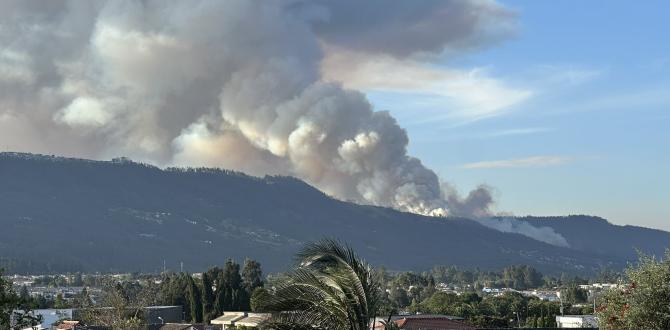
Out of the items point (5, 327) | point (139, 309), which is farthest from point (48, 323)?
point (5, 327)

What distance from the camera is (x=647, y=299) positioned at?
30.7 m

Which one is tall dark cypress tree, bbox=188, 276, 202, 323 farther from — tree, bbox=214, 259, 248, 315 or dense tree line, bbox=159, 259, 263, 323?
tree, bbox=214, 259, 248, 315

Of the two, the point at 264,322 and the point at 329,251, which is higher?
the point at 329,251

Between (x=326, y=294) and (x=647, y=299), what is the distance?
12.6m

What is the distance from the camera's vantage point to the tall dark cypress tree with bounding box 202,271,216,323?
128300mm

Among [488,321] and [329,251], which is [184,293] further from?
[329,251]

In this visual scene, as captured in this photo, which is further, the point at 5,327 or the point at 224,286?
the point at 224,286

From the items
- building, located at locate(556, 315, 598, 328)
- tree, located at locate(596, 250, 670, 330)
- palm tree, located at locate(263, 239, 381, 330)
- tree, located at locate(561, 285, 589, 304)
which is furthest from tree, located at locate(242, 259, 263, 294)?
palm tree, located at locate(263, 239, 381, 330)

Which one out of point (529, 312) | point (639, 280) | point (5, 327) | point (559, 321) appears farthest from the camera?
point (529, 312)

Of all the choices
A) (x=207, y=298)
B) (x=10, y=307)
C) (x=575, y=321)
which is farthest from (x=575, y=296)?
(x=10, y=307)

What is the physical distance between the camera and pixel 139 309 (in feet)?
301

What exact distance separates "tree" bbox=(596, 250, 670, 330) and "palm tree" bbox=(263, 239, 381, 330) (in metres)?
11.5

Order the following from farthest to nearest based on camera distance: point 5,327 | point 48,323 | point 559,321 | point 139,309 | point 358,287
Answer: point 48,323
point 559,321
point 139,309
point 5,327
point 358,287

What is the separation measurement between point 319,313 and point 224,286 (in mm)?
112635
